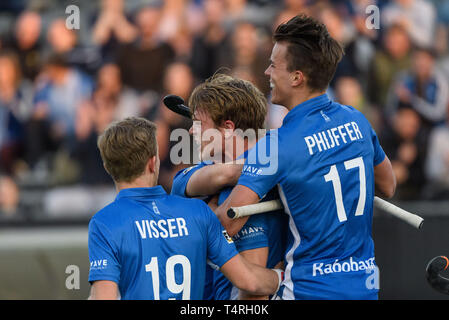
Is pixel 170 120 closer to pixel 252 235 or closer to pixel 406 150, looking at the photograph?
pixel 406 150

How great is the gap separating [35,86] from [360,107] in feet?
11.6

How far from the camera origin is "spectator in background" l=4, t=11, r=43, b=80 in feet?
24.0

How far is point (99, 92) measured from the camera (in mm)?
7215

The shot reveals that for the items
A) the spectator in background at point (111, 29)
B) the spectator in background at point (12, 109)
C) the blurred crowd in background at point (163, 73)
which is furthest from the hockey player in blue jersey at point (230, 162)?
the spectator in background at point (12, 109)

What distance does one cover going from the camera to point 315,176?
3006 mm

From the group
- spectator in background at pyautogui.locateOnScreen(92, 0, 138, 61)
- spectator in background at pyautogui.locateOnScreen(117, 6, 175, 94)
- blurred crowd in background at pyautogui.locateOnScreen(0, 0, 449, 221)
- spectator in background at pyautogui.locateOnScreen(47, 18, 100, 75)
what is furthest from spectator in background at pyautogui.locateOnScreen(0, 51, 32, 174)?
spectator in background at pyautogui.locateOnScreen(117, 6, 175, 94)

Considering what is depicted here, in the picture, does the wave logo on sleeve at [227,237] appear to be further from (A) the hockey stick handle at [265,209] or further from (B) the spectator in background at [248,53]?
(B) the spectator in background at [248,53]

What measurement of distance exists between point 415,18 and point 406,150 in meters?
1.52

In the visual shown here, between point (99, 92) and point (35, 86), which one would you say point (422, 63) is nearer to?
point (99, 92)

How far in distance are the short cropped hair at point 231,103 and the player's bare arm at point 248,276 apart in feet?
2.20

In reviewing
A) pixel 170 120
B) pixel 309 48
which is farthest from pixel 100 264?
pixel 170 120

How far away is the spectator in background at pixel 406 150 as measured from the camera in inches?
289
